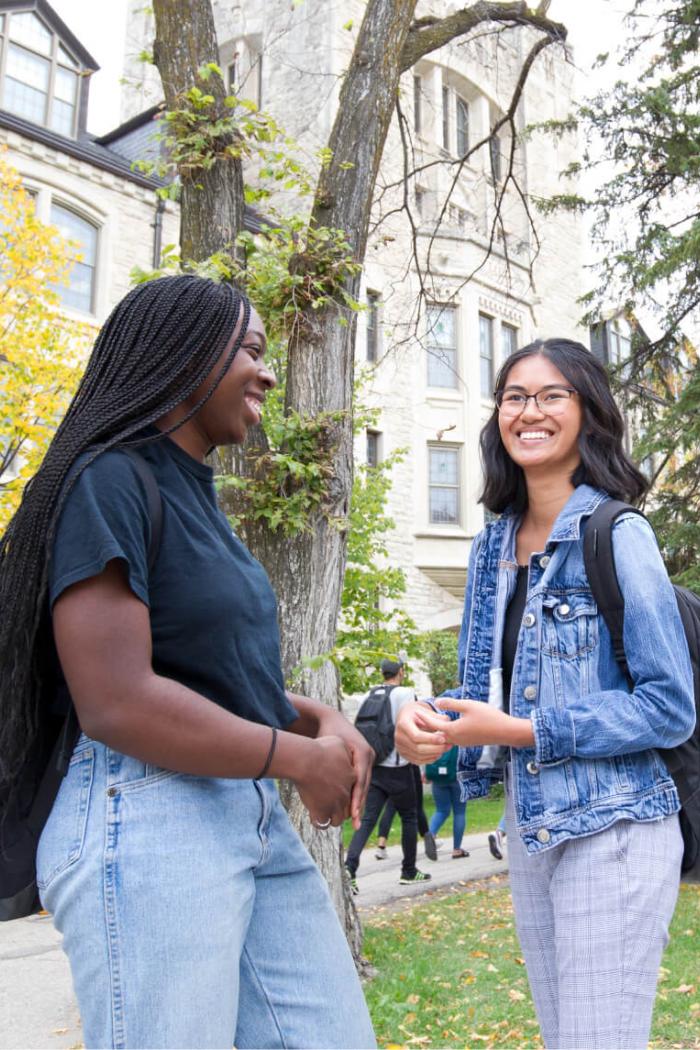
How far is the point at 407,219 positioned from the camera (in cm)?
2147

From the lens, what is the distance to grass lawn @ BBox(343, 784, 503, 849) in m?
15.0

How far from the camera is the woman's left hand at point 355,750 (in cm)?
202

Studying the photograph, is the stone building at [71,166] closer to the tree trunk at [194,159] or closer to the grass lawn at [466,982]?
the tree trunk at [194,159]

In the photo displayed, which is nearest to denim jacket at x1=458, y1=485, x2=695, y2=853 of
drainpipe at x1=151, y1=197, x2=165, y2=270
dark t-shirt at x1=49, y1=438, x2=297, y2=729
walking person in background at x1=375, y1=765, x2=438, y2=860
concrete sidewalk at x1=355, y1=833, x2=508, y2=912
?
dark t-shirt at x1=49, y1=438, x2=297, y2=729

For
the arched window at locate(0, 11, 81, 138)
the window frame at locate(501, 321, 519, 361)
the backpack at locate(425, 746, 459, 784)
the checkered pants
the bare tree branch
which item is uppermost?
the arched window at locate(0, 11, 81, 138)

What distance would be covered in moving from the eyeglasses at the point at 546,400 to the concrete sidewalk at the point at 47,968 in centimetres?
425

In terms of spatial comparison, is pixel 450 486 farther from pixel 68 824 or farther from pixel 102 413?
pixel 68 824

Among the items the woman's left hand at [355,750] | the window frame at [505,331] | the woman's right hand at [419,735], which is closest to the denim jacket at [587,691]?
the woman's right hand at [419,735]

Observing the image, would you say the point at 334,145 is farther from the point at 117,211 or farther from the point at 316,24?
the point at 316,24

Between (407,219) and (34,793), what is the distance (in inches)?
826

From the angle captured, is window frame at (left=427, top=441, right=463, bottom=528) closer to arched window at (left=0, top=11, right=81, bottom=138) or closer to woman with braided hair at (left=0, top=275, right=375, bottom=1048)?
arched window at (left=0, top=11, right=81, bottom=138)

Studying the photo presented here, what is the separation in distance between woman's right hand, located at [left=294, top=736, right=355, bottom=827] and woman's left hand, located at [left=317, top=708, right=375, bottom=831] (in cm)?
8

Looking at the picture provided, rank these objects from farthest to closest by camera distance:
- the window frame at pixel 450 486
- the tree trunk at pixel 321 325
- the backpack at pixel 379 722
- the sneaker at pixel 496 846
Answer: the window frame at pixel 450 486
the sneaker at pixel 496 846
the backpack at pixel 379 722
the tree trunk at pixel 321 325

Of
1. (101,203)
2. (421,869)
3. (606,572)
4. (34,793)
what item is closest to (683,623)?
(606,572)
